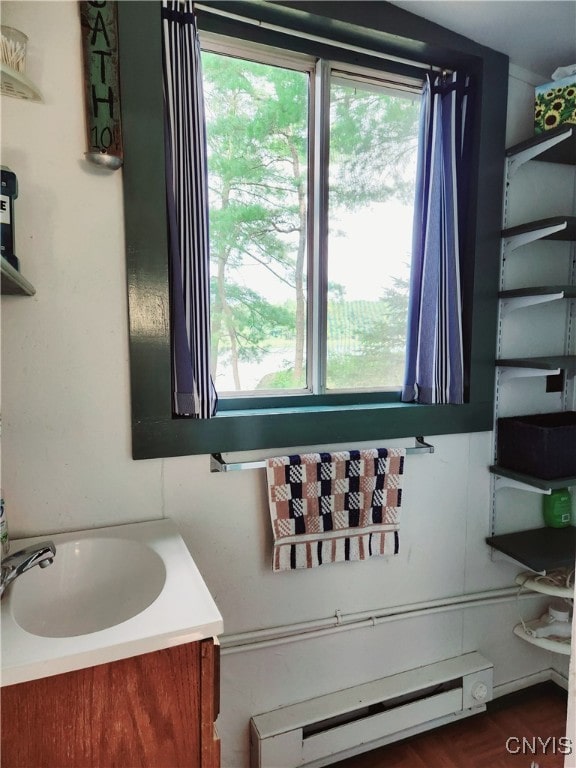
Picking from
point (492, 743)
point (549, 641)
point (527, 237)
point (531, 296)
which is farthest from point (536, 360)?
point (492, 743)

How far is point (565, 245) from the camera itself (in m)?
1.76

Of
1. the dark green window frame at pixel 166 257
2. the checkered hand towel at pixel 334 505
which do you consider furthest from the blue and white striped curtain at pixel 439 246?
the checkered hand towel at pixel 334 505

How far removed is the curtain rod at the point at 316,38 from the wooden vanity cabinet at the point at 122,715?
5.07ft

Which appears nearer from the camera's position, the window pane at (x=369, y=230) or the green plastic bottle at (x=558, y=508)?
the window pane at (x=369, y=230)

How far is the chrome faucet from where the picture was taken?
0.92m

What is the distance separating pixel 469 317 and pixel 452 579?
37.0 inches

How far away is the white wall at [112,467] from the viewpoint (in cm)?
113

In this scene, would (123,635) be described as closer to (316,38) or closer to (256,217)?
(256,217)

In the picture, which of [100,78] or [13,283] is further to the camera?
[100,78]

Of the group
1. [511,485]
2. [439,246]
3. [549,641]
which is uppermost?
[439,246]

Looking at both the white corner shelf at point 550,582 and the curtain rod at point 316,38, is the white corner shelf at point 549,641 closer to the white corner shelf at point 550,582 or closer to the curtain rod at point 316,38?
the white corner shelf at point 550,582

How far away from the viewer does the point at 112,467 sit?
1.25m

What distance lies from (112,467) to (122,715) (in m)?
0.60

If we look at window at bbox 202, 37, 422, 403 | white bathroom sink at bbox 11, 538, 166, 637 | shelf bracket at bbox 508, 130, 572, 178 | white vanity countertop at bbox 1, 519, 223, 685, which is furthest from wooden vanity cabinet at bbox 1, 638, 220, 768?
shelf bracket at bbox 508, 130, 572, 178
